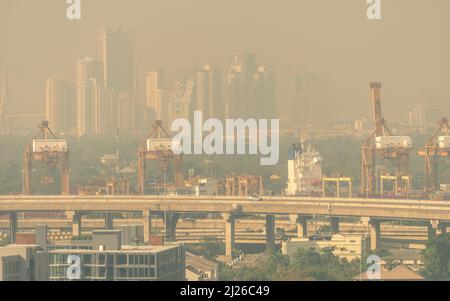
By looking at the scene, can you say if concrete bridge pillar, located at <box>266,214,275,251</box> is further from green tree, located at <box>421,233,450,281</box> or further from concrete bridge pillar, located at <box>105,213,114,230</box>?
green tree, located at <box>421,233,450,281</box>

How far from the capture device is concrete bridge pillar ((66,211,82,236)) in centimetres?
8022

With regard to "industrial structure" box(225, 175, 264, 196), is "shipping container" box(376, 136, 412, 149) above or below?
above

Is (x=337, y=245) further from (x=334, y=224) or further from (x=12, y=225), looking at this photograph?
(x=12, y=225)

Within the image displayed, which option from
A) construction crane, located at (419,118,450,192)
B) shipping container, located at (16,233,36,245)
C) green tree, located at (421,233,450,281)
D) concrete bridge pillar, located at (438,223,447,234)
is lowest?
green tree, located at (421,233,450,281)

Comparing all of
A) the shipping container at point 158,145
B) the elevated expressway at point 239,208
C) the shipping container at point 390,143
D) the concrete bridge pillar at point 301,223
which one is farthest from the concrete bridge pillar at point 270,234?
the shipping container at point 158,145

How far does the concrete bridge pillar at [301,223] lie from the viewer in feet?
262

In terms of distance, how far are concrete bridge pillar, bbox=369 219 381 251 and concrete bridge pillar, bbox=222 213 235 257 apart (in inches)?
265

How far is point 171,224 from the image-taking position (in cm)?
8225

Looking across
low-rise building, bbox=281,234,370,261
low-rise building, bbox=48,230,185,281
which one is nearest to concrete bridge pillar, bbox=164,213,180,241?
low-rise building, bbox=281,234,370,261

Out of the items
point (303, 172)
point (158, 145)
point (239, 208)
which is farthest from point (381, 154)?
point (239, 208)

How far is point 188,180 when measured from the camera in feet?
→ 387

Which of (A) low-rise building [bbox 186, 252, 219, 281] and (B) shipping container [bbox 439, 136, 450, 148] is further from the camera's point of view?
(B) shipping container [bbox 439, 136, 450, 148]

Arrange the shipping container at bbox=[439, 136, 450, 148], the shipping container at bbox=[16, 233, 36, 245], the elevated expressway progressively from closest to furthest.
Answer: the shipping container at bbox=[16, 233, 36, 245]
the elevated expressway
the shipping container at bbox=[439, 136, 450, 148]
